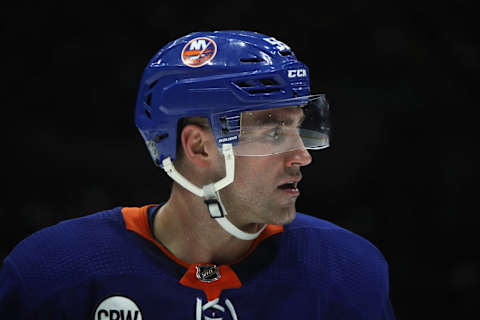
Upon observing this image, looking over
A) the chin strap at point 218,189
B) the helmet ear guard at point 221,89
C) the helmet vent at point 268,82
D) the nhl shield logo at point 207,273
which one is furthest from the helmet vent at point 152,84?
the nhl shield logo at point 207,273

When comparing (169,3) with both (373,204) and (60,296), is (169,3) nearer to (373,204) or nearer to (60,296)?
(373,204)

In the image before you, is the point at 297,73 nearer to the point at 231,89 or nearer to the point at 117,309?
the point at 231,89

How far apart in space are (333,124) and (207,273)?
2.15 metres

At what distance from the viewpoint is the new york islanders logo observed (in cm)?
202

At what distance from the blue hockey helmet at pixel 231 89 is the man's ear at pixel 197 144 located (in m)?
0.04

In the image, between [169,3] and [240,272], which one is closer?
[240,272]

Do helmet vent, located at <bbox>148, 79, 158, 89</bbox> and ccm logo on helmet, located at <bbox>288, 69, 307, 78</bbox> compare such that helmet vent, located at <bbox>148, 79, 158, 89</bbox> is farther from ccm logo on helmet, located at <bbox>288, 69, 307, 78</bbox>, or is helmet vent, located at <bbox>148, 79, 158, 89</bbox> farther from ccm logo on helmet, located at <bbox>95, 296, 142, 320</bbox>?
ccm logo on helmet, located at <bbox>95, 296, 142, 320</bbox>

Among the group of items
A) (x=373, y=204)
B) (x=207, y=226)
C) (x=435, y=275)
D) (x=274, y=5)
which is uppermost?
(x=274, y=5)

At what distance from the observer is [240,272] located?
82.6 inches

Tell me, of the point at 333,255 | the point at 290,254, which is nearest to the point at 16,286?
the point at 290,254

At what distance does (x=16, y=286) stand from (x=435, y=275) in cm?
291

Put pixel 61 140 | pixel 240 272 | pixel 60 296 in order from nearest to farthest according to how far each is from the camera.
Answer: pixel 60 296, pixel 240 272, pixel 61 140

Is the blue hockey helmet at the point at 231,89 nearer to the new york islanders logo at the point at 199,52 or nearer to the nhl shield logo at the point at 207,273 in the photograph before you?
the new york islanders logo at the point at 199,52

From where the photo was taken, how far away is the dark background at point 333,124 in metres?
4.00
